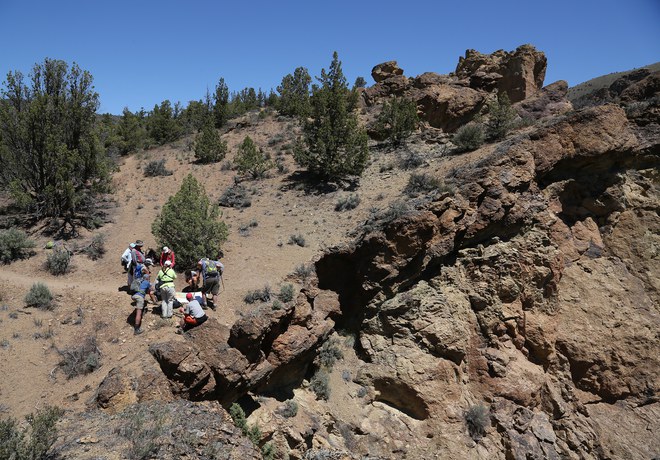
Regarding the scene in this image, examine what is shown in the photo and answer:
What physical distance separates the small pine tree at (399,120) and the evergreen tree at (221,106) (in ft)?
45.8

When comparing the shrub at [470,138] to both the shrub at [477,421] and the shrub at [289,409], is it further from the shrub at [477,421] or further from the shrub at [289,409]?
the shrub at [289,409]

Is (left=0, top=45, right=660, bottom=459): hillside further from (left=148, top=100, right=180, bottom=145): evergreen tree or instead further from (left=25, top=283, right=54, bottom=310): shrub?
(left=148, top=100, right=180, bottom=145): evergreen tree

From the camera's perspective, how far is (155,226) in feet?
43.2

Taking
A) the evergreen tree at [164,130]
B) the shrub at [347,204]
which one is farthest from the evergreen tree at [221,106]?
the shrub at [347,204]

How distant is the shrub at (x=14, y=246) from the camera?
11930mm

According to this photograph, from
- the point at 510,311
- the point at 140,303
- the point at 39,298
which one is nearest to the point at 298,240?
the point at 140,303

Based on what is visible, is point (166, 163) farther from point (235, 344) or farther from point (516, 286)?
point (516, 286)

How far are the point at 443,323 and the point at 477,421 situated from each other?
8.05 ft

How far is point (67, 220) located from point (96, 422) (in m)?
11.0

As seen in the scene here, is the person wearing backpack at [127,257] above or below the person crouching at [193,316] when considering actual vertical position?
above

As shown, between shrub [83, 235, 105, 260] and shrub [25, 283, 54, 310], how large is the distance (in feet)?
9.96

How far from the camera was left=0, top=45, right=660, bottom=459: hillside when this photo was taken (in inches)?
336

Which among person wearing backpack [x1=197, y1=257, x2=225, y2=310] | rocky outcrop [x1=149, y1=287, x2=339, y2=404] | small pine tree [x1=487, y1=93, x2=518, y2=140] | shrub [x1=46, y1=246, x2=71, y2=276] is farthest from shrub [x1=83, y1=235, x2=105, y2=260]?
small pine tree [x1=487, y1=93, x2=518, y2=140]

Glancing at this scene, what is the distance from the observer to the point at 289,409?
9.16 meters
